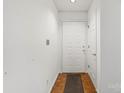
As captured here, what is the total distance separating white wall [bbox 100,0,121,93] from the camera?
289cm

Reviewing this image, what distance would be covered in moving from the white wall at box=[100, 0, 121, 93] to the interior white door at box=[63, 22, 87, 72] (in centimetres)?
279

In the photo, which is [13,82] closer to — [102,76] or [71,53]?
[102,76]

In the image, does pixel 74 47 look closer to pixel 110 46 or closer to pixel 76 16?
pixel 76 16

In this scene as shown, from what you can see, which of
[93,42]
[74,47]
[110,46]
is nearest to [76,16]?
[74,47]

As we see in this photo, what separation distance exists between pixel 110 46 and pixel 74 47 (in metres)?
2.84

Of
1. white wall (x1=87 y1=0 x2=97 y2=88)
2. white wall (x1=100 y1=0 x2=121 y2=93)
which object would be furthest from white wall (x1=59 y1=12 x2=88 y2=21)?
white wall (x1=100 y1=0 x2=121 y2=93)

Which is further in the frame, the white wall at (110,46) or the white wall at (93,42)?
the white wall at (93,42)

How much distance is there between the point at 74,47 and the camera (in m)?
5.69

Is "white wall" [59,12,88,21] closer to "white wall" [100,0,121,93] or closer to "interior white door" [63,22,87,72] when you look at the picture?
"interior white door" [63,22,87,72]

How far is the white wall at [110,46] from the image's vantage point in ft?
9.48

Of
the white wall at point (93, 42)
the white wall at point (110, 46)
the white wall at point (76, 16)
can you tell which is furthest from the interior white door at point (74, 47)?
the white wall at point (110, 46)

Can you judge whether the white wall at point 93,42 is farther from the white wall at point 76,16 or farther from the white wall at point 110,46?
the white wall at point 76,16

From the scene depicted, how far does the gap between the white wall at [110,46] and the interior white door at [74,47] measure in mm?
2786

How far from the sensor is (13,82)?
1265 mm
